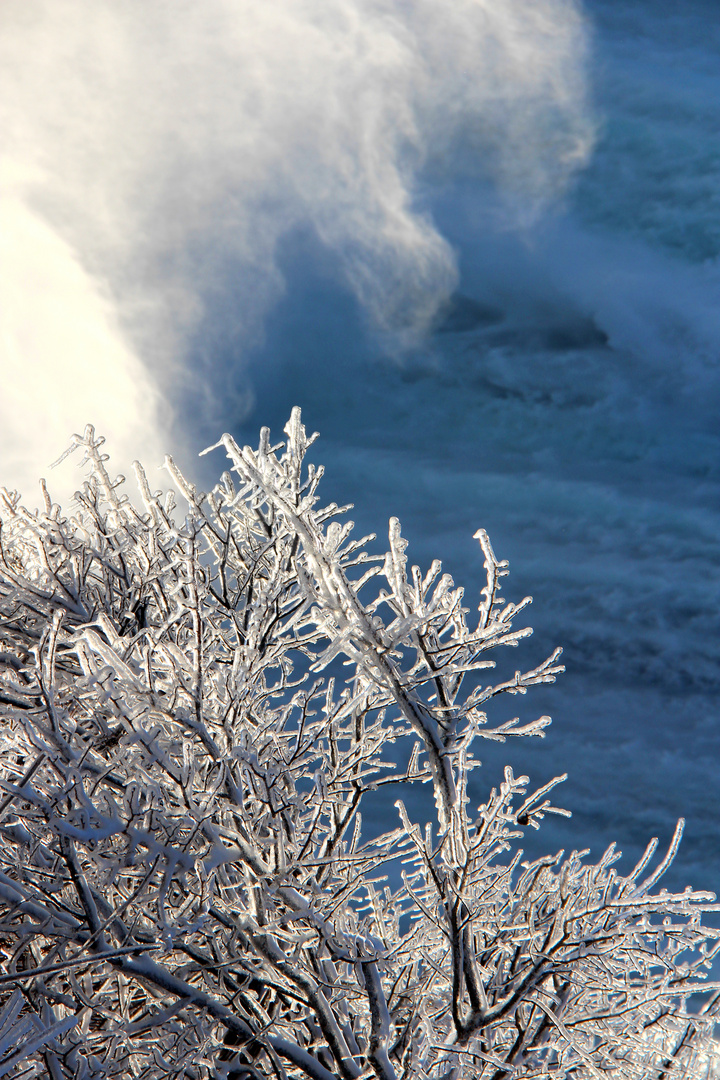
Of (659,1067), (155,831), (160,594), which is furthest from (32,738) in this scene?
(659,1067)

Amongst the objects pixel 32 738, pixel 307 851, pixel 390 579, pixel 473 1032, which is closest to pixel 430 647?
pixel 390 579

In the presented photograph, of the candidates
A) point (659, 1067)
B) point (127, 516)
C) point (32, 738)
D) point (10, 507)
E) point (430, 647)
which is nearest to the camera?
point (32, 738)

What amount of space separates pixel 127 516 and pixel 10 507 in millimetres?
888

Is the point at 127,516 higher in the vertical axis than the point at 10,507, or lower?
higher

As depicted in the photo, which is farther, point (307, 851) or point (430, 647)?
point (307, 851)

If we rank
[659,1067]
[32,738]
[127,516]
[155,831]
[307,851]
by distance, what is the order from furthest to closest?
[127,516]
[659,1067]
[307,851]
[155,831]
[32,738]

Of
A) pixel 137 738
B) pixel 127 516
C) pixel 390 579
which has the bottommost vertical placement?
pixel 137 738

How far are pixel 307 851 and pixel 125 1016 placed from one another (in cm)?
125

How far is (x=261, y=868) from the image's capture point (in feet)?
12.3

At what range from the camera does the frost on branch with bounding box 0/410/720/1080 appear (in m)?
3.27

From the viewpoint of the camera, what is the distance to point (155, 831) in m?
3.46

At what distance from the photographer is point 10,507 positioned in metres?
5.85

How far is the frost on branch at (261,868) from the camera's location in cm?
327

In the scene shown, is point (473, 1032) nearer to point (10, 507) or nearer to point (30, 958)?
point (30, 958)
